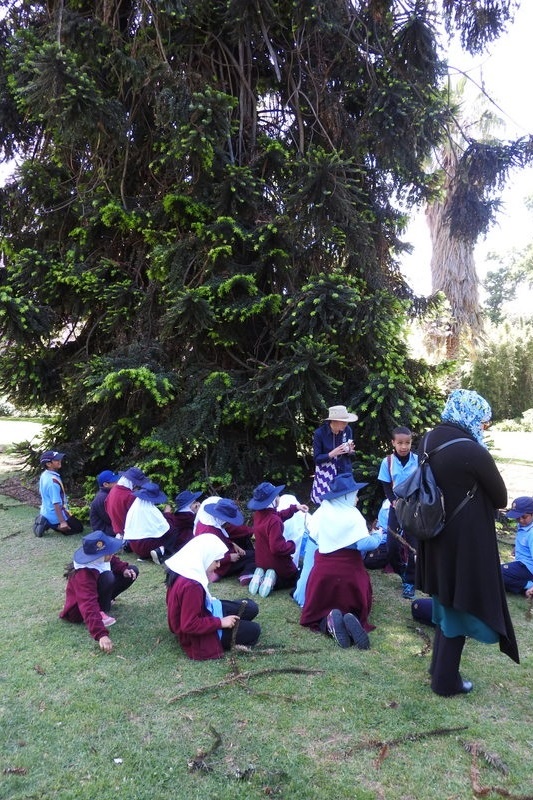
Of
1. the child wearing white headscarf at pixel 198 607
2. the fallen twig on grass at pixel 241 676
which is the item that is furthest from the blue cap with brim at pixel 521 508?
the child wearing white headscarf at pixel 198 607

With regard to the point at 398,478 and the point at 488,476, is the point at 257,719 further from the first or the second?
the point at 398,478

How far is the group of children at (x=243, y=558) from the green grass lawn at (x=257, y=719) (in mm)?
210

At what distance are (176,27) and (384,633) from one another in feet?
27.3

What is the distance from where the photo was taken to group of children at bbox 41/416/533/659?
4449mm

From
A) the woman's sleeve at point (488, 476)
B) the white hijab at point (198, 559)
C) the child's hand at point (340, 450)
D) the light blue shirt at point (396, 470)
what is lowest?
the white hijab at point (198, 559)

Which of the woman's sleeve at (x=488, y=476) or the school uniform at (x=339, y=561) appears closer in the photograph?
the woman's sleeve at (x=488, y=476)

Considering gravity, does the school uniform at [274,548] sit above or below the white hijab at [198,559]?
below

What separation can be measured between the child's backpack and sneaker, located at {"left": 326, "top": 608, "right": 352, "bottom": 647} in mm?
1473

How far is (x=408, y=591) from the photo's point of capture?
19.6 feet

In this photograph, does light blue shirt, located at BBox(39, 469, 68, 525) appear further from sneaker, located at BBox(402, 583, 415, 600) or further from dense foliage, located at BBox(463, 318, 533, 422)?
dense foliage, located at BBox(463, 318, 533, 422)

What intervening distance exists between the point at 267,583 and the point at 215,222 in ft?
16.2

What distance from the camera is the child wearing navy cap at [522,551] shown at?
5.75 meters

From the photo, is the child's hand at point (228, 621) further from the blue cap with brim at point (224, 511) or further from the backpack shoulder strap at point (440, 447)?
the backpack shoulder strap at point (440, 447)

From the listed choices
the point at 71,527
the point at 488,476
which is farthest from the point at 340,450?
the point at 71,527
